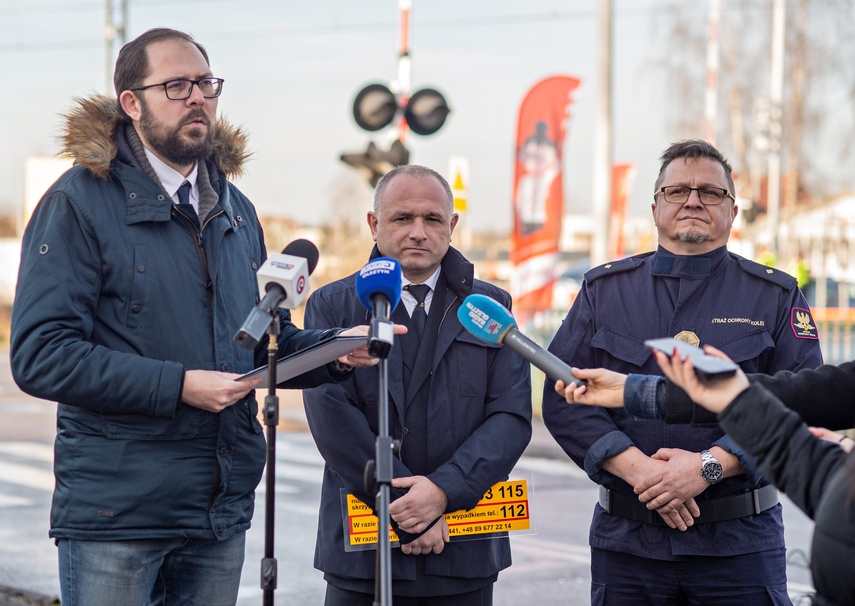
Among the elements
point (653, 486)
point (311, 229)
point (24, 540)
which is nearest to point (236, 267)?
point (653, 486)

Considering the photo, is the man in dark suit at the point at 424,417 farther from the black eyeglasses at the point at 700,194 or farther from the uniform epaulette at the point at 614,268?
the black eyeglasses at the point at 700,194

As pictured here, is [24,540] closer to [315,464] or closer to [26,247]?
[315,464]

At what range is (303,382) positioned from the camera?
3752 mm

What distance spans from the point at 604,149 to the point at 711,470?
420 inches

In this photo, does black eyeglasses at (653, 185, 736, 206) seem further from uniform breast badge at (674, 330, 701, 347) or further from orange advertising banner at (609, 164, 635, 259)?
orange advertising banner at (609, 164, 635, 259)

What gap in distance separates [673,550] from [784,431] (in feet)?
4.37

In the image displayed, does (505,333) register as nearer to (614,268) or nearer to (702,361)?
(702,361)

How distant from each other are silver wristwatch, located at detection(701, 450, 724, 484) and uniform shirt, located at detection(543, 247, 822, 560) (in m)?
0.07

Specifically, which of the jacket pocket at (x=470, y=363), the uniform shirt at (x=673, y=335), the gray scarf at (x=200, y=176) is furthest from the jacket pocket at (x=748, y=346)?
the gray scarf at (x=200, y=176)

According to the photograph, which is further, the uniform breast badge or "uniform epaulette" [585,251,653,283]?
"uniform epaulette" [585,251,653,283]

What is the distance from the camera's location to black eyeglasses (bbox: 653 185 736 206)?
414cm

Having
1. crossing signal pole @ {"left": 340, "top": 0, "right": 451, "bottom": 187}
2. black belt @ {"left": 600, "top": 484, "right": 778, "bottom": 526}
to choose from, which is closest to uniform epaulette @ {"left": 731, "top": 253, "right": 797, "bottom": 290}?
black belt @ {"left": 600, "top": 484, "right": 778, "bottom": 526}

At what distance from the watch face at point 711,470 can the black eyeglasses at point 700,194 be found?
38.3 inches

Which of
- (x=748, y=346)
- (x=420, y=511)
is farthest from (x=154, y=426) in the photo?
(x=748, y=346)
